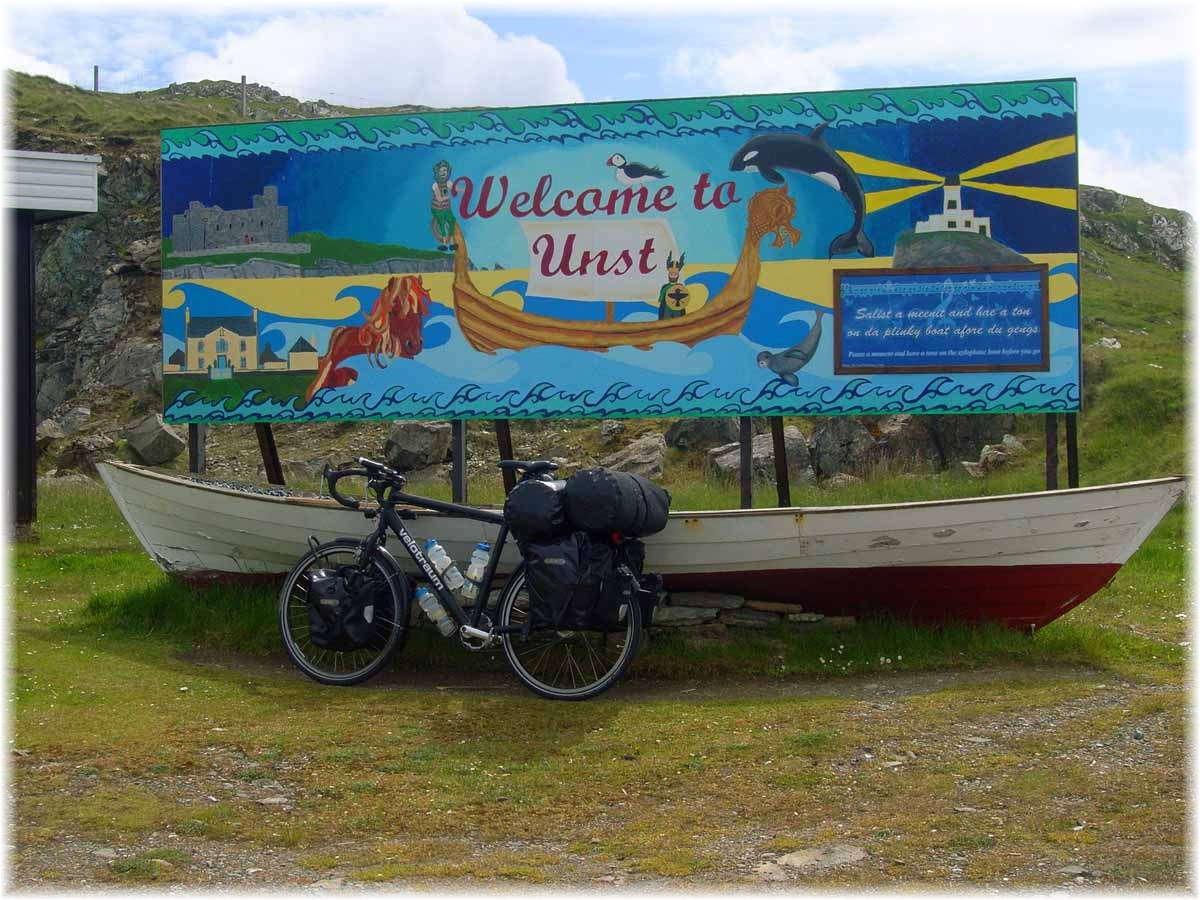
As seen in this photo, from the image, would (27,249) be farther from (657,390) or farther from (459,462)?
(657,390)

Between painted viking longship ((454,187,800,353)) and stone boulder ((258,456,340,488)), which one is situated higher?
painted viking longship ((454,187,800,353))

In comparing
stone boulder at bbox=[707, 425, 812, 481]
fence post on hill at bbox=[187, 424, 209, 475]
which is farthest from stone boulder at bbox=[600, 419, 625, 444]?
fence post on hill at bbox=[187, 424, 209, 475]

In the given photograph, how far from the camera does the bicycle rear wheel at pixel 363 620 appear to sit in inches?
369

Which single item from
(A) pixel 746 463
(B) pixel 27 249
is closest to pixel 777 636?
(A) pixel 746 463

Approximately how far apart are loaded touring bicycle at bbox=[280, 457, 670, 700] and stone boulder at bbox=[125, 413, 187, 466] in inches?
831

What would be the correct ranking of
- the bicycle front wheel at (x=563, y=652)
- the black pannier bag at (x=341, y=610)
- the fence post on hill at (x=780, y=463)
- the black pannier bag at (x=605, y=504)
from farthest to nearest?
the fence post on hill at (x=780, y=463) < the black pannier bag at (x=341, y=610) < the bicycle front wheel at (x=563, y=652) < the black pannier bag at (x=605, y=504)

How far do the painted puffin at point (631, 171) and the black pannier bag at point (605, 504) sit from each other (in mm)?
4148

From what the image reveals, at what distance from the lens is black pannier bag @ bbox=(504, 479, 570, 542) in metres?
8.62

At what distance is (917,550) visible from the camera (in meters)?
→ 9.62

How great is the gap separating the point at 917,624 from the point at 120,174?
40.3 m

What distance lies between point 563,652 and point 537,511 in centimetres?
129

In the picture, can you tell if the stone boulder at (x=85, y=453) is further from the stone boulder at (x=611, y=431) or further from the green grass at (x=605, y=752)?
the green grass at (x=605, y=752)

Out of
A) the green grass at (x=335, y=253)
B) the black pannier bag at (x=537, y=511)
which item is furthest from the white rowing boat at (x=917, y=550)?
the green grass at (x=335, y=253)

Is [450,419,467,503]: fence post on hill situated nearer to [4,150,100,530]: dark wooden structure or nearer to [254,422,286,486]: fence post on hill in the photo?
[254,422,286,486]: fence post on hill
